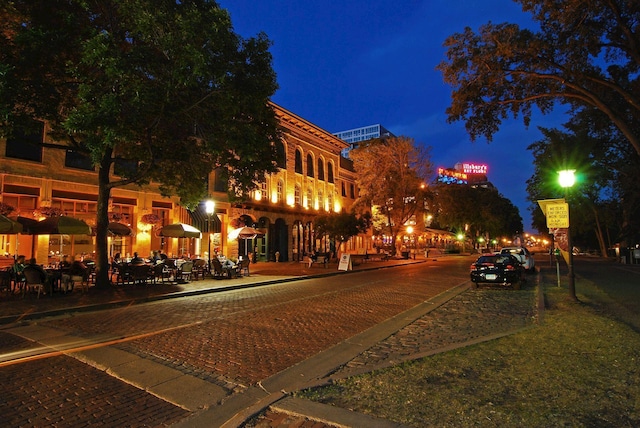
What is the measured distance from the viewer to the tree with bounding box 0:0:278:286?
10.7 m

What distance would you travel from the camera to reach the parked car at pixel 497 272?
597 inches

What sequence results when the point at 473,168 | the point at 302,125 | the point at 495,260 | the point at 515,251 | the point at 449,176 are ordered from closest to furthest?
the point at 495,260 < the point at 515,251 < the point at 302,125 < the point at 449,176 < the point at 473,168

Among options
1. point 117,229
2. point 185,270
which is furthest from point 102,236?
point 185,270

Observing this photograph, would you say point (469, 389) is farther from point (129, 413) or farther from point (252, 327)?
point (252, 327)

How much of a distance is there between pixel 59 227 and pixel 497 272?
16.0 m

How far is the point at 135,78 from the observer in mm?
10836

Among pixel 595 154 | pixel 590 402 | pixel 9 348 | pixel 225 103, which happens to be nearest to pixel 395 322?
pixel 590 402

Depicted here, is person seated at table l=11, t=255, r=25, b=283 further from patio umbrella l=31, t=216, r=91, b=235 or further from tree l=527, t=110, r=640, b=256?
tree l=527, t=110, r=640, b=256

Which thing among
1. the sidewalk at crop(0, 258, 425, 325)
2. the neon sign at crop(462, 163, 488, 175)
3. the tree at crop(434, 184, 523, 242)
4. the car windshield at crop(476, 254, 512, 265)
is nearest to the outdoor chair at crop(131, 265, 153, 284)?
the sidewalk at crop(0, 258, 425, 325)

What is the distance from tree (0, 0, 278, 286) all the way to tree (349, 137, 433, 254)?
2322 cm

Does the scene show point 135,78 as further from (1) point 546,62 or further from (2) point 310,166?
(2) point 310,166

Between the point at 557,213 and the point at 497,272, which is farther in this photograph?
the point at 497,272

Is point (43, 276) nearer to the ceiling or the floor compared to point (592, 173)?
nearer to the floor

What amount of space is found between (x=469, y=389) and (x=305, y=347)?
2972 millimetres
